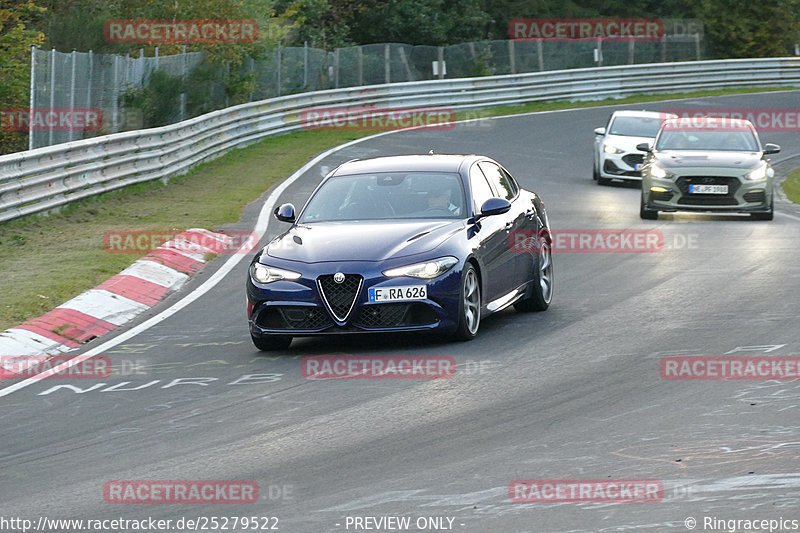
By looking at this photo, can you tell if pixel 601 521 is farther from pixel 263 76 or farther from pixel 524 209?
pixel 263 76

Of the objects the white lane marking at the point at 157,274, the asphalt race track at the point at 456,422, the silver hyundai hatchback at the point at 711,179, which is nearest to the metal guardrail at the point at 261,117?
the white lane marking at the point at 157,274

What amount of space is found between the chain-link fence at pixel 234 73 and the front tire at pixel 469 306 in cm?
1217

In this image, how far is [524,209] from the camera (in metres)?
13.3

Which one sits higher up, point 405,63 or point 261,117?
point 405,63

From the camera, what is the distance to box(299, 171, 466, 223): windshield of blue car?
39.8 feet

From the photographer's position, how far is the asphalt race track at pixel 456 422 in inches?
264

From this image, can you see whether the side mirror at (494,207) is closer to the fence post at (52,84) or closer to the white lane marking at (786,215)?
the white lane marking at (786,215)

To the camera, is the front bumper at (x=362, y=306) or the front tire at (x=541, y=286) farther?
the front tire at (x=541, y=286)

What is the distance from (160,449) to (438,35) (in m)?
50.0

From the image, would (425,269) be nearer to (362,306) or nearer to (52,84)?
(362,306)

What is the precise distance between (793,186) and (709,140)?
25.6 feet

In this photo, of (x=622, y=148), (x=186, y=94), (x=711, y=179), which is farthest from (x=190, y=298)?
(x=186, y=94)

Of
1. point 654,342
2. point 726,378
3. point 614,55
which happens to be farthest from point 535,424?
point 614,55

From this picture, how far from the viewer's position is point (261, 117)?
34.9 meters
